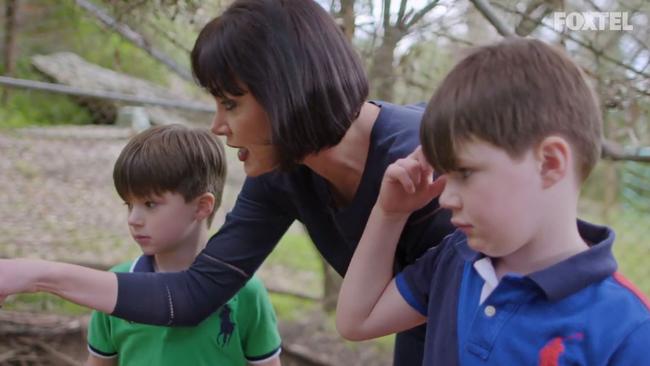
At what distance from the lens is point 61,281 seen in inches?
61.6

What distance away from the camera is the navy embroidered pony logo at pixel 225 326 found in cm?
180

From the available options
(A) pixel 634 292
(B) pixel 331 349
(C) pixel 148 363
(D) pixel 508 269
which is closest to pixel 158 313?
(C) pixel 148 363

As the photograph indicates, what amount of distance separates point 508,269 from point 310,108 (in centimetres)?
54

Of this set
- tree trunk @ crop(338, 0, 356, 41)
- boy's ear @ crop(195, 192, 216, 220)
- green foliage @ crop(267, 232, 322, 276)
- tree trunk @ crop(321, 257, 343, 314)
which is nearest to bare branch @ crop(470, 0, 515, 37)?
tree trunk @ crop(338, 0, 356, 41)

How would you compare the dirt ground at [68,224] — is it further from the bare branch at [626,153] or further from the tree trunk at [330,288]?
the bare branch at [626,153]

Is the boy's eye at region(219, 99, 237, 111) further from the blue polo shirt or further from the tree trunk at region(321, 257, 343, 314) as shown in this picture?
the tree trunk at region(321, 257, 343, 314)

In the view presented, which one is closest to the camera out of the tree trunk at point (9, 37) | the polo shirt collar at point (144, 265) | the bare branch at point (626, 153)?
the polo shirt collar at point (144, 265)

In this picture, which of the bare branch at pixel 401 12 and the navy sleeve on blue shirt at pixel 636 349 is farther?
the bare branch at pixel 401 12

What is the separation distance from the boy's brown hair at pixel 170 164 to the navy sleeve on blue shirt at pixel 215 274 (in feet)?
0.41

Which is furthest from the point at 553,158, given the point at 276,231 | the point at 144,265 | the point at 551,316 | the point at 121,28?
the point at 121,28

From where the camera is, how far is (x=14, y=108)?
5.01 metres

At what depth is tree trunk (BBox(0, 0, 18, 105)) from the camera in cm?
407

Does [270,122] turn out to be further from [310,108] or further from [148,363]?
[148,363]

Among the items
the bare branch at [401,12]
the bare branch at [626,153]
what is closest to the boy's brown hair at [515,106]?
the bare branch at [626,153]
